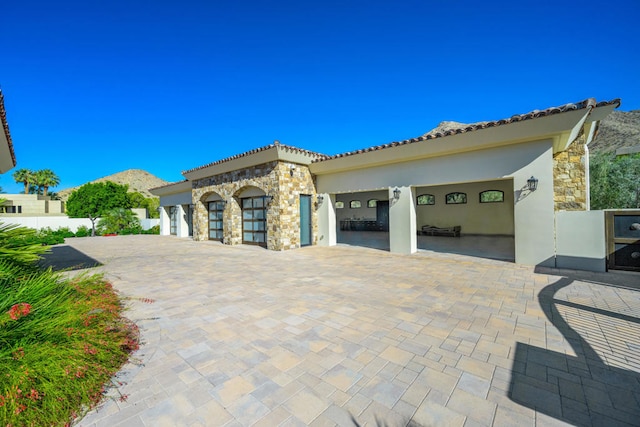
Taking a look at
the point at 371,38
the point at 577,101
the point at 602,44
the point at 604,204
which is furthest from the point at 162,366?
the point at 604,204

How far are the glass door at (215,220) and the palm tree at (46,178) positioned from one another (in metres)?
37.3

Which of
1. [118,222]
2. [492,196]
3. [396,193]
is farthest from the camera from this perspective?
[118,222]

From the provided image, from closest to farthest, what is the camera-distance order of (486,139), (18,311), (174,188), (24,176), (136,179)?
(18,311)
(486,139)
(174,188)
(24,176)
(136,179)

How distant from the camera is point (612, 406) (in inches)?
80.0

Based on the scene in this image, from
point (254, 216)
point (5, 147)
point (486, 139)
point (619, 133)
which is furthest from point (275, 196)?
point (619, 133)

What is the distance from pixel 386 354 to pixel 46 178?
51.3 metres

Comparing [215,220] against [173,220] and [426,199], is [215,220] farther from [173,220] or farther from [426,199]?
[426,199]

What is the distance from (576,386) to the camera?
2.28m

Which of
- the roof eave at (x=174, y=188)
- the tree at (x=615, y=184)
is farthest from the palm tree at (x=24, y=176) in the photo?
the tree at (x=615, y=184)

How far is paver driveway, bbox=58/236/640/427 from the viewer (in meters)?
2.03

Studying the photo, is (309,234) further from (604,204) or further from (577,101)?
(604,204)

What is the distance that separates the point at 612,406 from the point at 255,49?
1325cm

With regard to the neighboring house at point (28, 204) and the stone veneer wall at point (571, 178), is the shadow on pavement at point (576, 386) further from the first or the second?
the neighboring house at point (28, 204)

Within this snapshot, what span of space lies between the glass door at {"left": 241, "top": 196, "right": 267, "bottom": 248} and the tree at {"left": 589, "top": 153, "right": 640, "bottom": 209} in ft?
50.6
